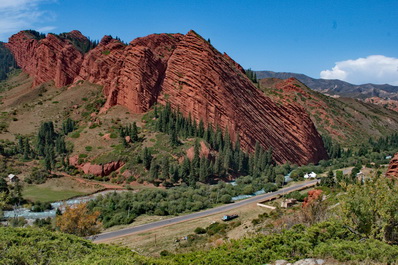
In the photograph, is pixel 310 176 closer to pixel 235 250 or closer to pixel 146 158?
pixel 146 158

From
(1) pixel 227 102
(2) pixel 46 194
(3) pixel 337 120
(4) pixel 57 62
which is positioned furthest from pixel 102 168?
(3) pixel 337 120

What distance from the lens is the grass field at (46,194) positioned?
48.9 m

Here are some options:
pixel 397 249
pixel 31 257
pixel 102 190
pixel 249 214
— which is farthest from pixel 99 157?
pixel 397 249

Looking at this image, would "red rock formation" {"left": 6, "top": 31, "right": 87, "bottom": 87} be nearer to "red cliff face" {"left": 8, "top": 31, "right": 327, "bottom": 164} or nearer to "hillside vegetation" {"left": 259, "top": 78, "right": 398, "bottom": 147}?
"red cliff face" {"left": 8, "top": 31, "right": 327, "bottom": 164}

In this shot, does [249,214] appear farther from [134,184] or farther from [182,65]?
[182,65]

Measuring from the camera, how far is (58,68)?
105m

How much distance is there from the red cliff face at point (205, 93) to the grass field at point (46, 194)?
3018 cm

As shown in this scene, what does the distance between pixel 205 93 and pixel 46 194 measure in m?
39.3

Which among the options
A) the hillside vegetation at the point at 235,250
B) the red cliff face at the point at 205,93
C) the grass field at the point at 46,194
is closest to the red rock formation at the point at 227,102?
the red cliff face at the point at 205,93

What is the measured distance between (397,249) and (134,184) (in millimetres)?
47313

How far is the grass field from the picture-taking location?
160 feet

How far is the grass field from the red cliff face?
30182 mm

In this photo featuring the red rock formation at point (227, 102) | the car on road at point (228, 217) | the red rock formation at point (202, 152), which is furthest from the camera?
the red rock formation at point (227, 102)

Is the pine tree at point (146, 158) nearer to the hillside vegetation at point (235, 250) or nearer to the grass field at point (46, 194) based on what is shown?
the grass field at point (46, 194)
